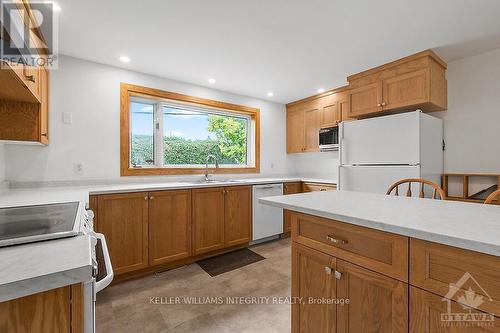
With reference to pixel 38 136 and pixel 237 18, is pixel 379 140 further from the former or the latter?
pixel 38 136

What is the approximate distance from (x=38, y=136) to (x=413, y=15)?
10.0 feet

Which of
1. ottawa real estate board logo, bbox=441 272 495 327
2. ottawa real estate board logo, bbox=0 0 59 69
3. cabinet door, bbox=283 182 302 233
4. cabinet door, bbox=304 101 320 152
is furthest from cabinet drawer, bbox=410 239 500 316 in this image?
cabinet door, bbox=304 101 320 152

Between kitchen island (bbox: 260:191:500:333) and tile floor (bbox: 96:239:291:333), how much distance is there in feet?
2.04

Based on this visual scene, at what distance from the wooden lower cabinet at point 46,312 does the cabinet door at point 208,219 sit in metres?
2.06

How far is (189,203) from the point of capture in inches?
103

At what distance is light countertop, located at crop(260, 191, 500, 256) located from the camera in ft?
2.27

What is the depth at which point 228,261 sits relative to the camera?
2752mm

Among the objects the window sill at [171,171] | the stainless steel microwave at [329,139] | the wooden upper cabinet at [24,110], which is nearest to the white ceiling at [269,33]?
the wooden upper cabinet at [24,110]

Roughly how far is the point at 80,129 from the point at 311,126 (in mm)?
3194

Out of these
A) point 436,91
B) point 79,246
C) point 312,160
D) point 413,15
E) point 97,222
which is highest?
point 413,15

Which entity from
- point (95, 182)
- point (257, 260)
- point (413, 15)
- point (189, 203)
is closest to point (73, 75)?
point (95, 182)

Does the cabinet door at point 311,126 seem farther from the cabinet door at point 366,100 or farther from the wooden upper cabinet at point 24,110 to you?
the wooden upper cabinet at point 24,110

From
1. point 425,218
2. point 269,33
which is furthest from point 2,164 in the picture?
point 425,218

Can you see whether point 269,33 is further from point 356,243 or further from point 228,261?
point 228,261
